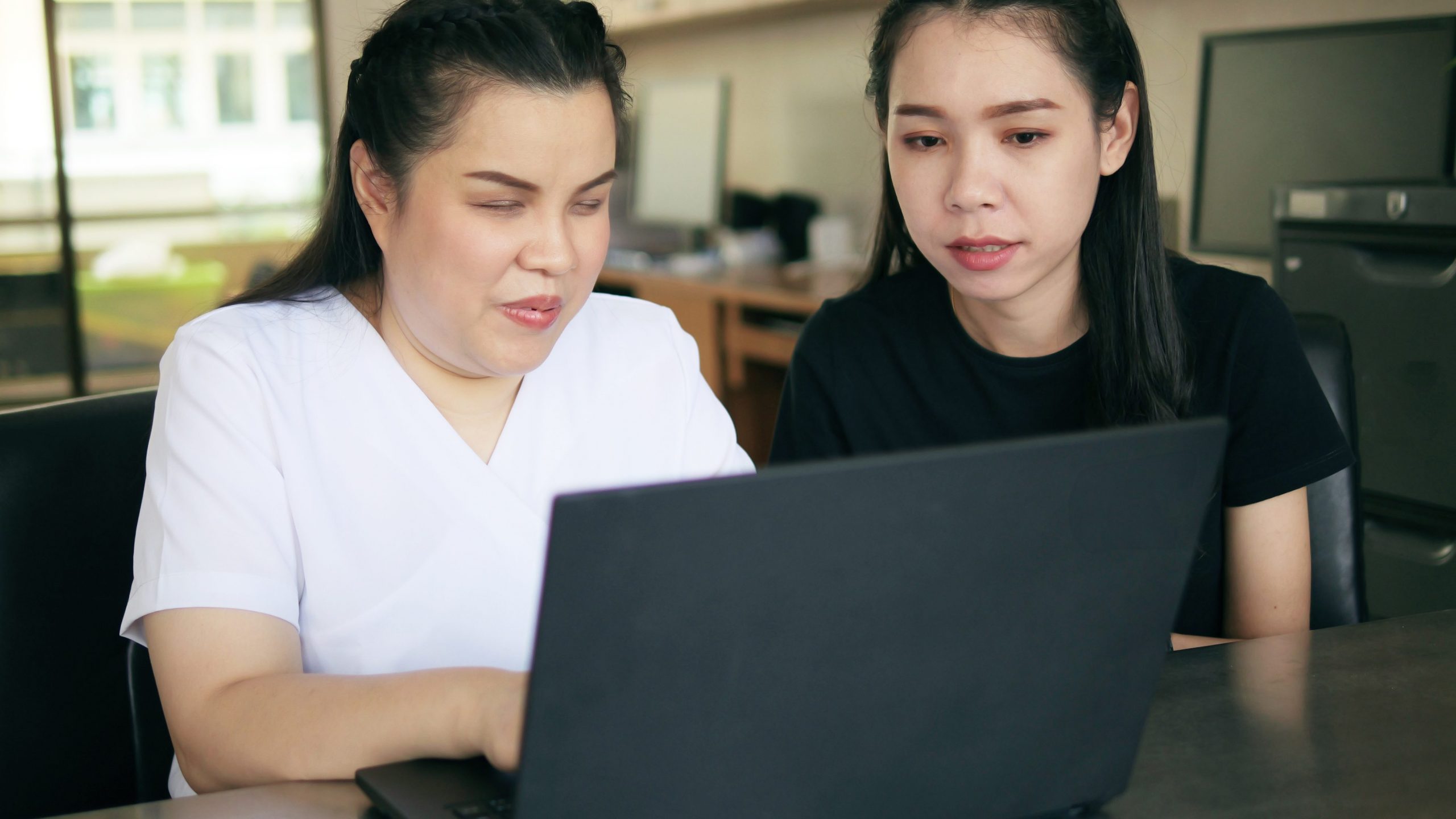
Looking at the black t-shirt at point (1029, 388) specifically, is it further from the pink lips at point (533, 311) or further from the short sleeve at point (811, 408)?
the pink lips at point (533, 311)

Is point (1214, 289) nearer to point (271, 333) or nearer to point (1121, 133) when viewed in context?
point (1121, 133)

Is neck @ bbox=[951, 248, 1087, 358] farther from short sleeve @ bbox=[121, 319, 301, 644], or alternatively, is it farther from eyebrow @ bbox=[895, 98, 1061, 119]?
short sleeve @ bbox=[121, 319, 301, 644]

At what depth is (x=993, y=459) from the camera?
544mm

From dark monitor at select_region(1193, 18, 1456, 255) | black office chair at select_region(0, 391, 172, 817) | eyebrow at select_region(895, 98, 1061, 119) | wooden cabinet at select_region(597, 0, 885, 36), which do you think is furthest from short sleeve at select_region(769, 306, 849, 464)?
wooden cabinet at select_region(597, 0, 885, 36)

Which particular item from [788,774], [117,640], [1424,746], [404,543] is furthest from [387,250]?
[1424,746]

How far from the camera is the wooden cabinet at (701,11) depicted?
11.8 feet

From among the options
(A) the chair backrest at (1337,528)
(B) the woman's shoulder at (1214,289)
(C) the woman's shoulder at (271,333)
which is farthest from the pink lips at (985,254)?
(C) the woman's shoulder at (271,333)

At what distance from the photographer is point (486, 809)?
0.65 meters

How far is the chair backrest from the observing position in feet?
4.09

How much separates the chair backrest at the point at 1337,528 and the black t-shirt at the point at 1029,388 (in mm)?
62

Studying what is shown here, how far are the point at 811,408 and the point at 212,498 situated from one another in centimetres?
68

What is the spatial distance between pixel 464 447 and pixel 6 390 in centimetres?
481

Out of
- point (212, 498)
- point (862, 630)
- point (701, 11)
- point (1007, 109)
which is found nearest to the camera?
point (862, 630)

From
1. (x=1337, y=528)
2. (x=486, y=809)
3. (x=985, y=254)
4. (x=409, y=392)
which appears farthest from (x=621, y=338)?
(x=1337, y=528)
